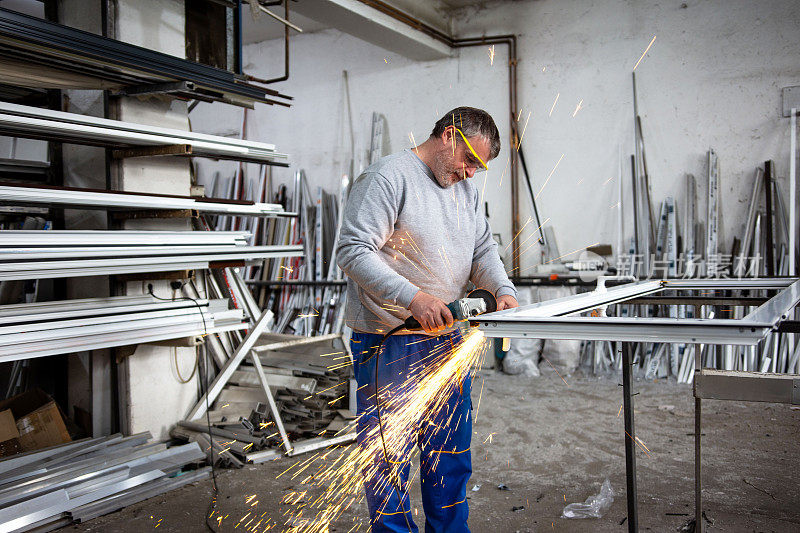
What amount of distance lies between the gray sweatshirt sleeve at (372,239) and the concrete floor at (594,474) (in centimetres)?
142

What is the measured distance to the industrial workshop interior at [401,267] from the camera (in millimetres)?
2195

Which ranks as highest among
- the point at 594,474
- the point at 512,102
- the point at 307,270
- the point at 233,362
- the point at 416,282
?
the point at 512,102

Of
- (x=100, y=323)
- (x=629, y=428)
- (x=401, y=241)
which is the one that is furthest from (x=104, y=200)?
(x=629, y=428)

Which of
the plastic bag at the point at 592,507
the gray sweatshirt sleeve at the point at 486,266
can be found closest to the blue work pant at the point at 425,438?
the gray sweatshirt sleeve at the point at 486,266

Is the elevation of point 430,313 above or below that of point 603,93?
below

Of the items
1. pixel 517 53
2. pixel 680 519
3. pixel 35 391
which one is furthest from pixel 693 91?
pixel 35 391

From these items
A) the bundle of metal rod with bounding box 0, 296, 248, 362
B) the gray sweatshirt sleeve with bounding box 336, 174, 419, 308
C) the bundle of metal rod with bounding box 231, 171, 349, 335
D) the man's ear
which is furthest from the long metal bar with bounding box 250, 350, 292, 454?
the bundle of metal rod with bounding box 231, 171, 349, 335

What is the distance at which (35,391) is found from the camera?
12.2 feet

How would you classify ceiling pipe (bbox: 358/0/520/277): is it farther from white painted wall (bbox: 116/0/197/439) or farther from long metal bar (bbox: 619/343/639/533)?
long metal bar (bbox: 619/343/639/533)

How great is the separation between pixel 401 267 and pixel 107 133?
1.78 m

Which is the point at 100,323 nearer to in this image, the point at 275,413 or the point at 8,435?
the point at 8,435

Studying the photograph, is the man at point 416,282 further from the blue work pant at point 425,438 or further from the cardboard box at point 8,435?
the cardboard box at point 8,435

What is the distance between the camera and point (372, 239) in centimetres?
208

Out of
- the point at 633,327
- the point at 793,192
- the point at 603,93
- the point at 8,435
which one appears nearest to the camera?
the point at 633,327
